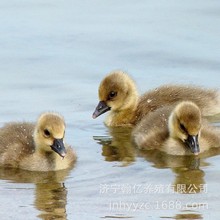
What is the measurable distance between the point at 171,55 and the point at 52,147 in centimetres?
323

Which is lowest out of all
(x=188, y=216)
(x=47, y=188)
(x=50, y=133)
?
(x=188, y=216)

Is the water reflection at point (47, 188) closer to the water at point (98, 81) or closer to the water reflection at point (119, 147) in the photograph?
the water at point (98, 81)

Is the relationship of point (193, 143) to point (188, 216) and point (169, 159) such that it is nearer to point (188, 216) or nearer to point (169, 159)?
point (169, 159)

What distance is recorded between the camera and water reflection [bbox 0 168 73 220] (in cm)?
632

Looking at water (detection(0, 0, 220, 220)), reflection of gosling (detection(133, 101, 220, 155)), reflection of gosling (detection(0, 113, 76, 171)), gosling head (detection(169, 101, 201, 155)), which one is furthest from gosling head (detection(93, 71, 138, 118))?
reflection of gosling (detection(0, 113, 76, 171))

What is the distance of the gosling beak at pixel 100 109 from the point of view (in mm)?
8727

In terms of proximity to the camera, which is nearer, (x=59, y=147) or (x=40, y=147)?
(x=59, y=147)

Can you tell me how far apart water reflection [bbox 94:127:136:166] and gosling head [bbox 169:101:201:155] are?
16.5 inches

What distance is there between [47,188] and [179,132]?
4.45 ft

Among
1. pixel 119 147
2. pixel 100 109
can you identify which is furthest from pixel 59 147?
pixel 100 109

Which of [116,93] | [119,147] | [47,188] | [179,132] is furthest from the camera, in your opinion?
[116,93]

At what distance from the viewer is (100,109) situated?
8.82m

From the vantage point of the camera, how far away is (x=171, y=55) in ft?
33.6

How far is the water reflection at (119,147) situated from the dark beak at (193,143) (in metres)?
0.46
